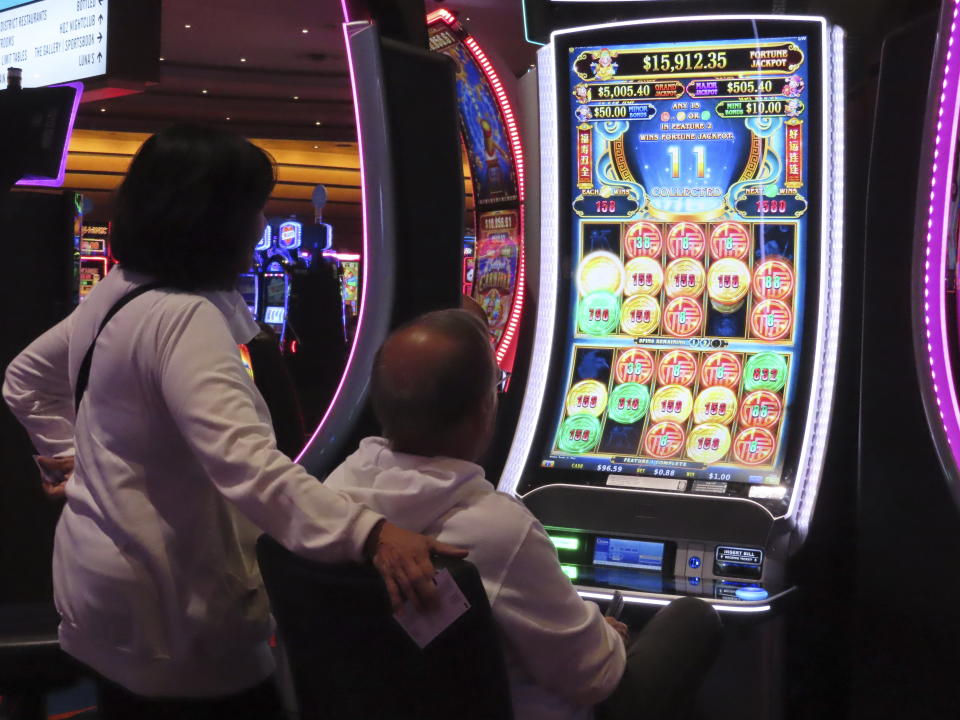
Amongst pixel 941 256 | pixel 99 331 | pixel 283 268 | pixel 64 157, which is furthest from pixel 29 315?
pixel 283 268

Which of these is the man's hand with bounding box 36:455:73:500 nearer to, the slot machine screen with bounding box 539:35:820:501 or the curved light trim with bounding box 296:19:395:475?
the curved light trim with bounding box 296:19:395:475

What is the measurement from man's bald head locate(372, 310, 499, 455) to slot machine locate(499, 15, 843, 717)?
91cm

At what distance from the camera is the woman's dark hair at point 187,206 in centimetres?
147

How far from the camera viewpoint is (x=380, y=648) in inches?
48.6

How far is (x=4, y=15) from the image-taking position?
4750mm

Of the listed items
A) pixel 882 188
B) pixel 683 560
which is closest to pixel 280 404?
pixel 683 560

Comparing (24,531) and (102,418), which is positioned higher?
(102,418)

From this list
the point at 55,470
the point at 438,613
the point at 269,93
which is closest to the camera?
the point at 438,613

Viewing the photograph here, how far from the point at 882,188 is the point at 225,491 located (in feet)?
5.66

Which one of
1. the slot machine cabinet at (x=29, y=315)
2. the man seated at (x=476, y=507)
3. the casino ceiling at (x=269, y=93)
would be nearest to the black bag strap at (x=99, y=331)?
the man seated at (x=476, y=507)

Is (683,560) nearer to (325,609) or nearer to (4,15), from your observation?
(325,609)

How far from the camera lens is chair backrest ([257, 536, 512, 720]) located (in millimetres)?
1204

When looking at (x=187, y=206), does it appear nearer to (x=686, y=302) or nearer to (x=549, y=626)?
(x=549, y=626)

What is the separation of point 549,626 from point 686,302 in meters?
1.32
